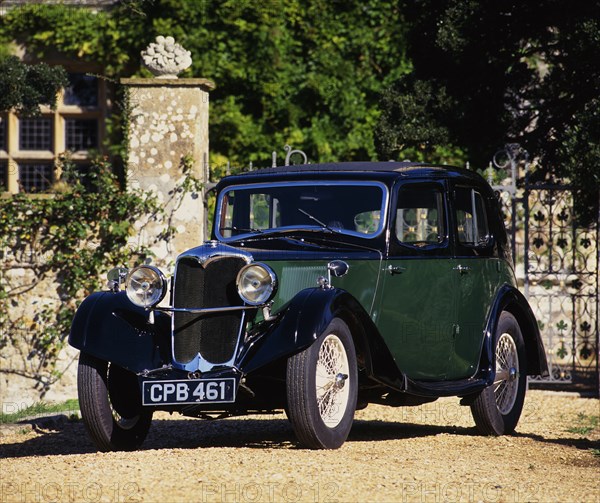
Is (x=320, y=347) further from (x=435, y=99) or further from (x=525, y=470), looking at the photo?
(x=435, y=99)

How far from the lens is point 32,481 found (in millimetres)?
5539

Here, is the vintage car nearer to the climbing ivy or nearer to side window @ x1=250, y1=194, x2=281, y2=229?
side window @ x1=250, y1=194, x2=281, y2=229

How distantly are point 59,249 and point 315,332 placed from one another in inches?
237

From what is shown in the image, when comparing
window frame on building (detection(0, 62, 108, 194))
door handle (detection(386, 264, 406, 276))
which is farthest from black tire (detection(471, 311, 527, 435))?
window frame on building (detection(0, 62, 108, 194))

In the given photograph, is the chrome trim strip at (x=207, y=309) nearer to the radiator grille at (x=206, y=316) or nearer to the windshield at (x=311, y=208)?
the radiator grille at (x=206, y=316)

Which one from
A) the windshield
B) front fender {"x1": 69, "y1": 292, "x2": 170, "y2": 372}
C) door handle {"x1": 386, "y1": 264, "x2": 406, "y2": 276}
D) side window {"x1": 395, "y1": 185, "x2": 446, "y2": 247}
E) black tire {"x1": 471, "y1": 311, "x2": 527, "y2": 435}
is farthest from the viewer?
black tire {"x1": 471, "y1": 311, "x2": 527, "y2": 435}

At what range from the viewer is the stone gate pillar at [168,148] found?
1119 cm

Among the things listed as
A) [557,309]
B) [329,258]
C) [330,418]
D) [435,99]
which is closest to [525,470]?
[330,418]

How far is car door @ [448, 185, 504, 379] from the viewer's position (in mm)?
7809

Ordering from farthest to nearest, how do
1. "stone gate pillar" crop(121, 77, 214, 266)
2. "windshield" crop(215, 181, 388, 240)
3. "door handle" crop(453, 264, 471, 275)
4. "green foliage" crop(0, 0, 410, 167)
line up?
"green foliage" crop(0, 0, 410, 167)
"stone gate pillar" crop(121, 77, 214, 266)
"door handle" crop(453, 264, 471, 275)
"windshield" crop(215, 181, 388, 240)

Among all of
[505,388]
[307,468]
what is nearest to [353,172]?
[505,388]

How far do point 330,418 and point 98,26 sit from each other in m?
10.1

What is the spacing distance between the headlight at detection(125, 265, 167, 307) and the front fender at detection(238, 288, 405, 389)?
663 mm

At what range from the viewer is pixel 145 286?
676 centimetres
